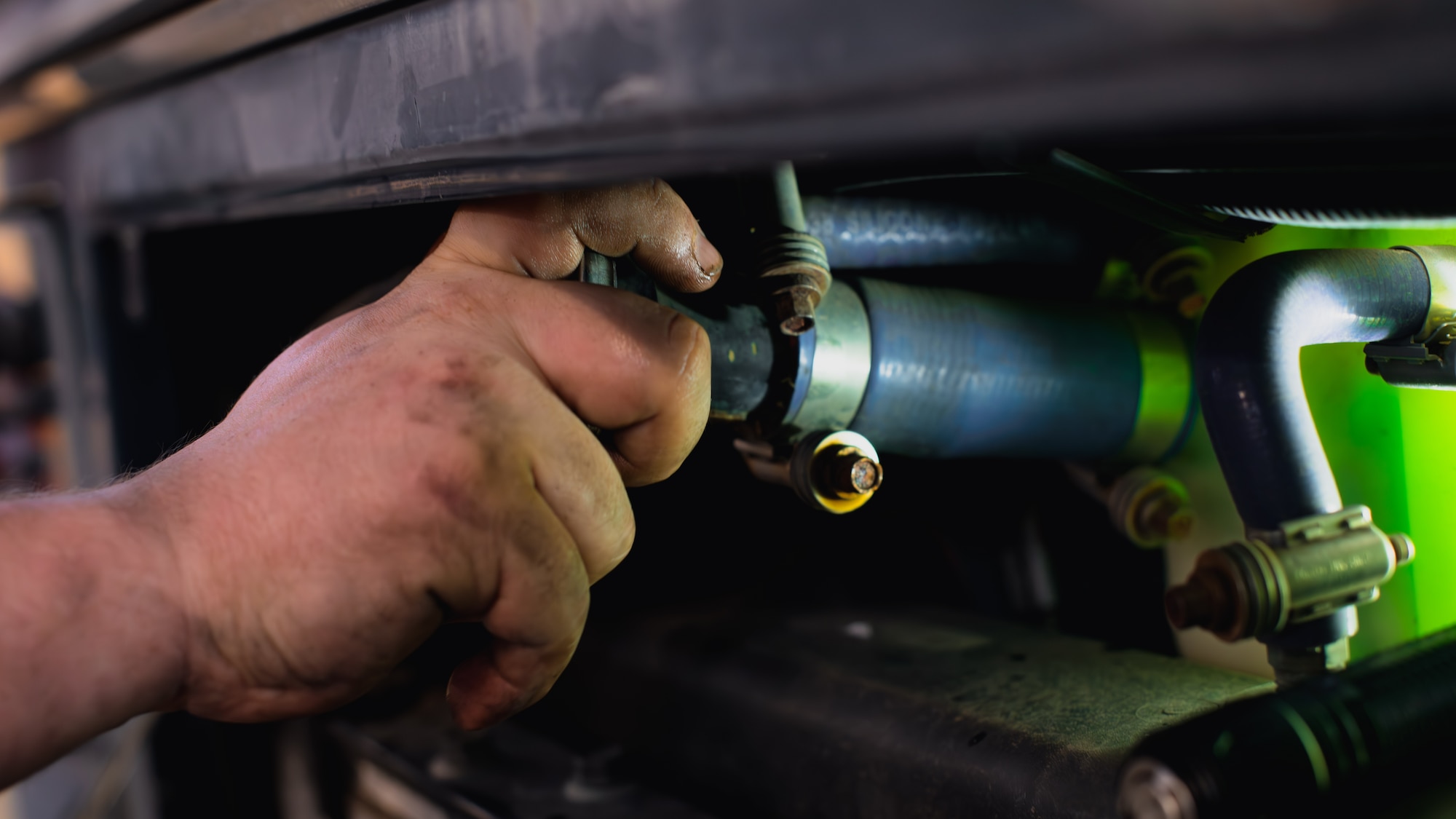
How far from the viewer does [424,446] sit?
43cm

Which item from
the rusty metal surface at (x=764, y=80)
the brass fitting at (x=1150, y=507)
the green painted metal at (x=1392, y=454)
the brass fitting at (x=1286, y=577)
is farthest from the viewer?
the brass fitting at (x=1150, y=507)

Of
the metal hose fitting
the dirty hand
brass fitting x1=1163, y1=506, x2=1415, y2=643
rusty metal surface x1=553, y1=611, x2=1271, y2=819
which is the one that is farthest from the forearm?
brass fitting x1=1163, y1=506, x2=1415, y2=643

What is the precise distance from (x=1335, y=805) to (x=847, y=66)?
0.38m

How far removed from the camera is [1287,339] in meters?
0.56

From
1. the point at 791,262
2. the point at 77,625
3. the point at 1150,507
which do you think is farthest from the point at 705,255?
the point at 1150,507

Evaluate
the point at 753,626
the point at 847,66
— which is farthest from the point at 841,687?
the point at 847,66

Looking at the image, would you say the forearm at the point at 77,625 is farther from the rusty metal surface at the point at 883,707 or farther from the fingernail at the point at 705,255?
the rusty metal surface at the point at 883,707

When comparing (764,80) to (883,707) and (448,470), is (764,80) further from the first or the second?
(883,707)

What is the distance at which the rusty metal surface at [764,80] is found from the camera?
0.24 metres

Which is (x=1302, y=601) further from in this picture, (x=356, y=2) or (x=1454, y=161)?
(x=356, y=2)

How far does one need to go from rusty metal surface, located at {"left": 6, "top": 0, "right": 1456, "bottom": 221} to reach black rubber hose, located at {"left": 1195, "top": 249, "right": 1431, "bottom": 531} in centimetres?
37

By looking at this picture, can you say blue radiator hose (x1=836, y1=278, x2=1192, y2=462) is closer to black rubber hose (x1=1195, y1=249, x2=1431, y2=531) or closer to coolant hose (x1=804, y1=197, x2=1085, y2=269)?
coolant hose (x1=804, y1=197, x2=1085, y2=269)

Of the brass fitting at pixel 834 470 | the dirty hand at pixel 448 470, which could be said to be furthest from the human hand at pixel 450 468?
the brass fitting at pixel 834 470

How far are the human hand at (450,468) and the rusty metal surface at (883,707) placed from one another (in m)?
0.30
